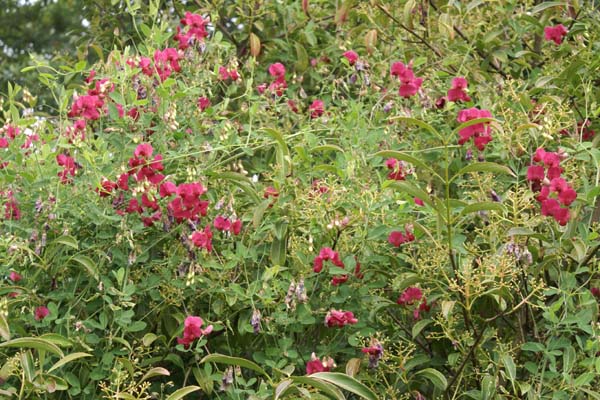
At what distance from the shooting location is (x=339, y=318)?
7.32 feet

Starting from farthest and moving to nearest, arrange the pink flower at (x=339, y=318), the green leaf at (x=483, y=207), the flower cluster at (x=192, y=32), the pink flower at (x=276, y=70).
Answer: the pink flower at (x=276, y=70) < the flower cluster at (x=192, y=32) < the pink flower at (x=339, y=318) < the green leaf at (x=483, y=207)

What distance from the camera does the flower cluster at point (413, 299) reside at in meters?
2.33

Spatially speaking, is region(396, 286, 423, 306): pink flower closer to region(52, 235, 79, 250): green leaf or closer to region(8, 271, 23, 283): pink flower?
region(52, 235, 79, 250): green leaf

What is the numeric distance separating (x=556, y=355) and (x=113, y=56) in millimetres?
1291

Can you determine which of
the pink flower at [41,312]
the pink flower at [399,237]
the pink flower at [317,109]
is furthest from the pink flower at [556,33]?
the pink flower at [41,312]

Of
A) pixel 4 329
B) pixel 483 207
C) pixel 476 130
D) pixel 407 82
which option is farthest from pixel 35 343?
pixel 407 82

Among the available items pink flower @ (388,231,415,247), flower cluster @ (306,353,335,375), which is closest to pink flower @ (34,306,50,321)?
flower cluster @ (306,353,335,375)

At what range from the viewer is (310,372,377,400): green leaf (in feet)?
6.60

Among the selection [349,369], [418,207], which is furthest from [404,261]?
[349,369]

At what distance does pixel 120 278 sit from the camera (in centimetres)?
220

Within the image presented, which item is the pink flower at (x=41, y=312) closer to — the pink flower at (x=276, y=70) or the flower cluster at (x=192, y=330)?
the flower cluster at (x=192, y=330)

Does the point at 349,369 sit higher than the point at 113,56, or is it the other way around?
the point at 113,56

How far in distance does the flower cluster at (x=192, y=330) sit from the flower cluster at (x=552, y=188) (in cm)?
76

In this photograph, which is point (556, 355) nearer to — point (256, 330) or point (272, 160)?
point (256, 330)
